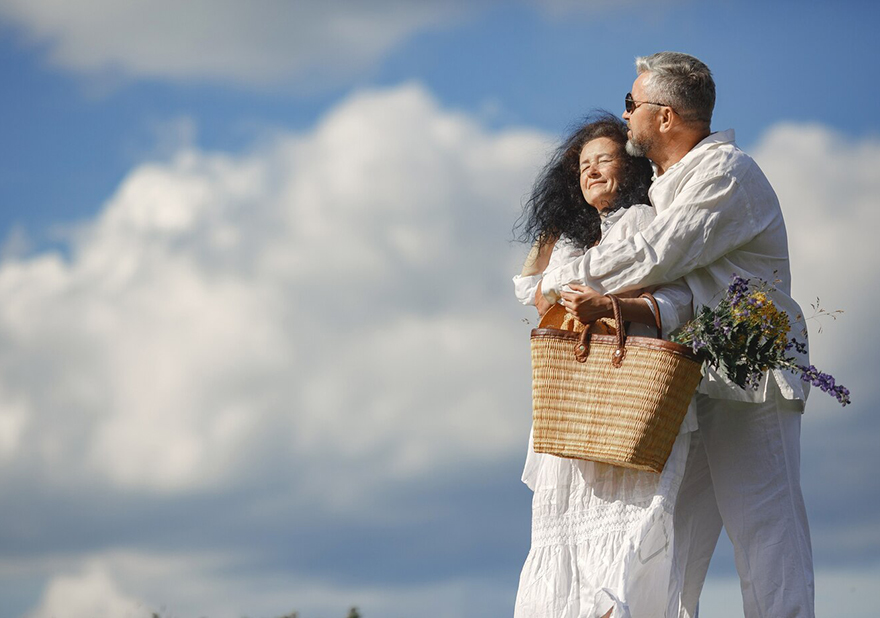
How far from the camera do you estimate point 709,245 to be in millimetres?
5148

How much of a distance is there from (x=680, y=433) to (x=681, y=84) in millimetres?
1456

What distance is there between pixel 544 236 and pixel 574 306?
111 cm

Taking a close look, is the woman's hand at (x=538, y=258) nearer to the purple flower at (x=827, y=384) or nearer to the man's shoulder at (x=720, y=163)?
the man's shoulder at (x=720, y=163)

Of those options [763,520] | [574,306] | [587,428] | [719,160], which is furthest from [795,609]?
[719,160]

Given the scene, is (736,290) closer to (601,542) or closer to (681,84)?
(681,84)

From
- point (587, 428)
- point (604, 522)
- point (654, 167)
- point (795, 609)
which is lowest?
point (795, 609)

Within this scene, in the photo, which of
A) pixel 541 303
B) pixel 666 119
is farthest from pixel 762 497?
pixel 666 119

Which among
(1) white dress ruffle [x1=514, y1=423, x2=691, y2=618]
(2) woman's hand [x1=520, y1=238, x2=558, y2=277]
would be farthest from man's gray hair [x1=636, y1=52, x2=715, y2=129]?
(1) white dress ruffle [x1=514, y1=423, x2=691, y2=618]

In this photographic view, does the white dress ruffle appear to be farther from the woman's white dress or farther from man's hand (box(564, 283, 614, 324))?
man's hand (box(564, 283, 614, 324))

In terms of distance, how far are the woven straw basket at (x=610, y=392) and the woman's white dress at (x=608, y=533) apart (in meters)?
0.18

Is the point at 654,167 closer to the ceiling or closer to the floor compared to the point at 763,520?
closer to the ceiling

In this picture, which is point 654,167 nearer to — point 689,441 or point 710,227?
point 710,227

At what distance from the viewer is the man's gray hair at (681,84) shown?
5.38 m

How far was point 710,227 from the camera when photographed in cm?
513
